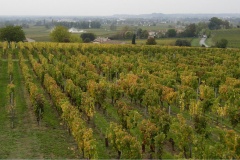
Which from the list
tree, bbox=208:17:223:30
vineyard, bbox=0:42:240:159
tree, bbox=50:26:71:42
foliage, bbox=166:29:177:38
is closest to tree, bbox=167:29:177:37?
foliage, bbox=166:29:177:38

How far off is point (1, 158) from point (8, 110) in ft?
26.4

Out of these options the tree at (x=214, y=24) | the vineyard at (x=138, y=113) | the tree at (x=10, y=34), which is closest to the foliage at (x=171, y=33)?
the tree at (x=214, y=24)

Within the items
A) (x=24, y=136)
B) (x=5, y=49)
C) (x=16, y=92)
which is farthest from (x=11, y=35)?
(x=24, y=136)

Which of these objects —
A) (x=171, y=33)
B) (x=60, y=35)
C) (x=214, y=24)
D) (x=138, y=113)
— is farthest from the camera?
(x=214, y=24)

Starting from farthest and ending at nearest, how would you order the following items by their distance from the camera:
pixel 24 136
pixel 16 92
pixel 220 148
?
1. pixel 16 92
2. pixel 24 136
3. pixel 220 148

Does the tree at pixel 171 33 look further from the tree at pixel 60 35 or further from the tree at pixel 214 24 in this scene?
the tree at pixel 214 24

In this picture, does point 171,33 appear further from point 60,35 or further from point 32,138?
point 32,138

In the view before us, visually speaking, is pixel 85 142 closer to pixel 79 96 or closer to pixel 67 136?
pixel 67 136

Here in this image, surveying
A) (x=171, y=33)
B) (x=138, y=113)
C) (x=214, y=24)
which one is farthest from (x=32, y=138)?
(x=214, y=24)

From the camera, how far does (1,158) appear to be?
17.5m

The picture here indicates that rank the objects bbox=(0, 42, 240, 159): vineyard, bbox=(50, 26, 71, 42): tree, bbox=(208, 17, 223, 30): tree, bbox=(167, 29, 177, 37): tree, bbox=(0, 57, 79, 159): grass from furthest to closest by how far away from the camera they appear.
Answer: bbox=(208, 17, 223, 30): tree < bbox=(167, 29, 177, 37): tree < bbox=(50, 26, 71, 42): tree < bbox=(0, 57, 79, 159): grass < bbox=(0, 42, 240, 159): vineyard

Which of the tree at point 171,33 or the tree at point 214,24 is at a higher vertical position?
the tree at point 214,24

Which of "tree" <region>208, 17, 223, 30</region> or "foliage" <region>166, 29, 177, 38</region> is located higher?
"tree" <region>208, 17, 223, 30</region>

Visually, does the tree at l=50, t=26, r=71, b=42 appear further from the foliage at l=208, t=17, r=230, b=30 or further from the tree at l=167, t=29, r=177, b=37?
the foliage at l=208, t=17, r=230, b=30
